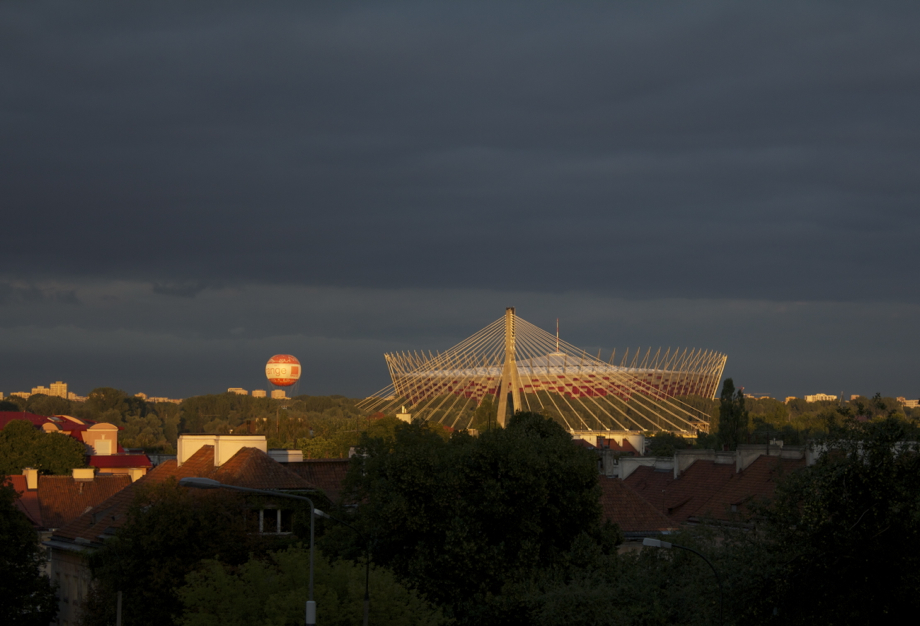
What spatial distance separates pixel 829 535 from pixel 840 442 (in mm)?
2093

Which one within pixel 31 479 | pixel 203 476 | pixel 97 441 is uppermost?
pixel 97 441

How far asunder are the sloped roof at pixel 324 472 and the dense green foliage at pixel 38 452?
51.1 m

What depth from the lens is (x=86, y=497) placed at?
67.3m

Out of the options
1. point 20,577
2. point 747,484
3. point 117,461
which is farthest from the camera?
point 117,461

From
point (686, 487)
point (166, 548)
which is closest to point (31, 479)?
point (166, 548)

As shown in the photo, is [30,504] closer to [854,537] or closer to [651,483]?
[651,483]

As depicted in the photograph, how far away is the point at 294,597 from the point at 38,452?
78.1 m

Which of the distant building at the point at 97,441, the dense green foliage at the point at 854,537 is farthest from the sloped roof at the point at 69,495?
the dense green foliage at the point at 854,537

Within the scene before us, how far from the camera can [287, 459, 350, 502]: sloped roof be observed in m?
47.8

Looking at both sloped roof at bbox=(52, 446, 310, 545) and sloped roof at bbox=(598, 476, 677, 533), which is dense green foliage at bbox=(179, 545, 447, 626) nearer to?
sloped roof at bbox=(52, 446, 310, 545)

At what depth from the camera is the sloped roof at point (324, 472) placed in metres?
47.8

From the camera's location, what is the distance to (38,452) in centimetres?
9450

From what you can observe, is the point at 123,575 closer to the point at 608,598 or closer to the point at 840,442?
the point at 608,598

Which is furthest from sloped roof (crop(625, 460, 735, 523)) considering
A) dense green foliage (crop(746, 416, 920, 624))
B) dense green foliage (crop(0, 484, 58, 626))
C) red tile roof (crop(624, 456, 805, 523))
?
dense green foliage (crop(0, 484, 58, 626))
